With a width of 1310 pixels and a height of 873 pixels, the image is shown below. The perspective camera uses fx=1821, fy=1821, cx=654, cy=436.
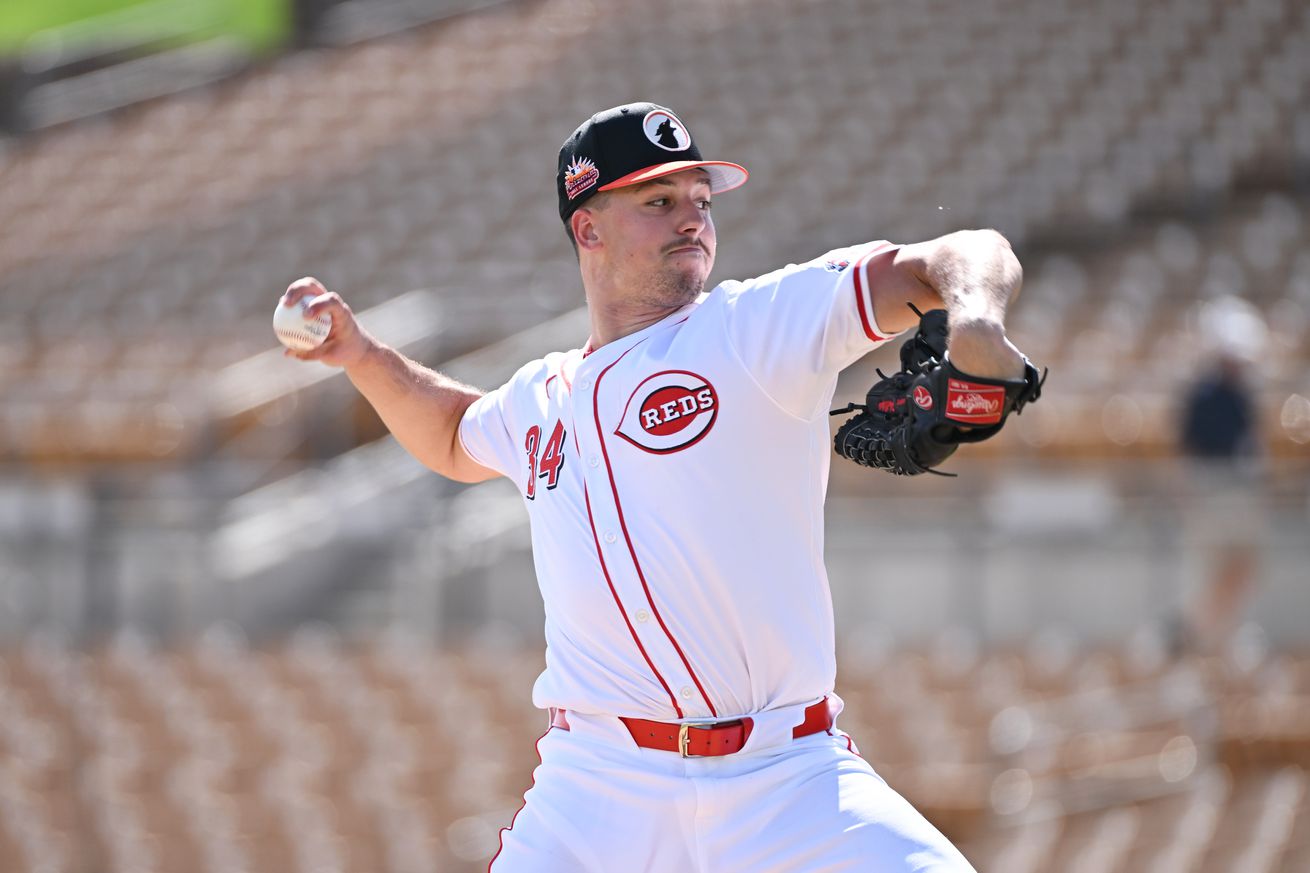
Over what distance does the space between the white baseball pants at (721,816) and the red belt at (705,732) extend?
2 centimetres

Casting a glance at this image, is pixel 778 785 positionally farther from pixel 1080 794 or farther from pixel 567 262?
Answer: pixel 567 262

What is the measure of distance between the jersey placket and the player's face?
0.42ft

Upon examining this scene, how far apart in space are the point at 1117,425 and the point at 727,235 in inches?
196

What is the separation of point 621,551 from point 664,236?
60 centimetres

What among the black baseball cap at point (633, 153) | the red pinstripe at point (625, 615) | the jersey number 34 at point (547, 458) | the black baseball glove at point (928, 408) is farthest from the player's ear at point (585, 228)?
the black baseball glove at point (928, 408)

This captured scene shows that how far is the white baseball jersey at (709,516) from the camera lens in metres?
3.12

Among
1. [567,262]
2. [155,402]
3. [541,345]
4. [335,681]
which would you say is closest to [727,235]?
[567,262]

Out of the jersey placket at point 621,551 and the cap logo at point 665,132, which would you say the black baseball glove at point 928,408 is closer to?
the jersey placket at point 621,551

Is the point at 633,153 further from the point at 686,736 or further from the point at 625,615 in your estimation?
the point at 686,736

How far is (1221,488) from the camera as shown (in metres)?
8.80

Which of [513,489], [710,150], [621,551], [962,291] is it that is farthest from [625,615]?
[710,150]

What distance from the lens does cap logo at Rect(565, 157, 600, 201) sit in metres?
3.38

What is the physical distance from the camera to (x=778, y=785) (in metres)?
3.12

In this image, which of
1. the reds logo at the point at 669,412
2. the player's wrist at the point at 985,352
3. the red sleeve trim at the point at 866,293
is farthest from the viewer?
the reds logo at the point at 669,412
